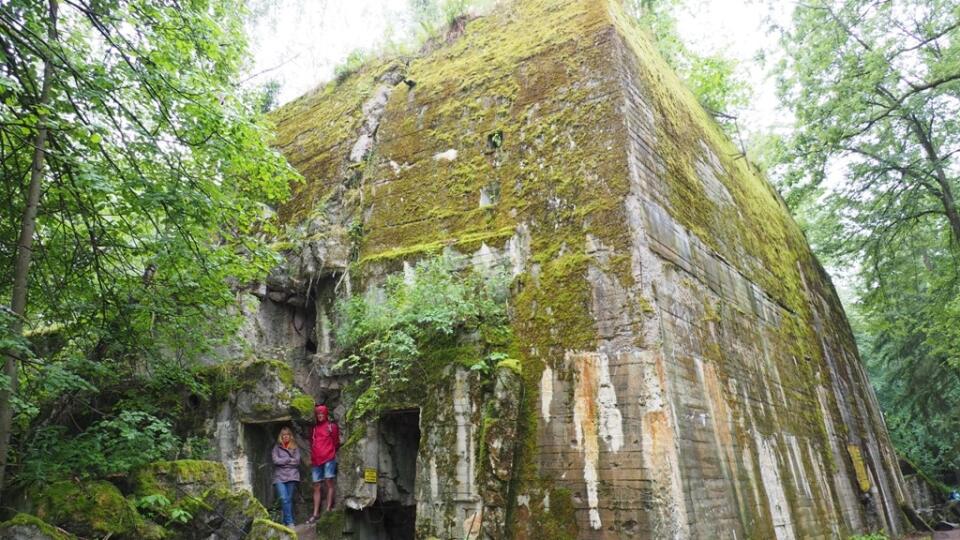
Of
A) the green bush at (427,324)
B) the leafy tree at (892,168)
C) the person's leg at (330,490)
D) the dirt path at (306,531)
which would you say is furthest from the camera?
the leafy tree at (892,168)

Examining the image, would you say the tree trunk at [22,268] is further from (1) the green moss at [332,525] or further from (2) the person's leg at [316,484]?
(2) the person's leg at [316,484]

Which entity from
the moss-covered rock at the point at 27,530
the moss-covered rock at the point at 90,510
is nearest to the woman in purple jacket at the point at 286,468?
the moss-covered rock at the point at 90,510

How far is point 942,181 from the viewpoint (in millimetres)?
16047

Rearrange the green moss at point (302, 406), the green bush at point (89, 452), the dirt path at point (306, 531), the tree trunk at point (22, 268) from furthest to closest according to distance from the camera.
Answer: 1. the green moss at point (302, 406)
2. the dirt path at point (306, 531)
3. the green bush at point (89, 452)
4. the tree trunk at point (22, 268)

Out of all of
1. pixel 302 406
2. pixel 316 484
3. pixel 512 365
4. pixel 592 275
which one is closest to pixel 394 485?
pixel 316 484

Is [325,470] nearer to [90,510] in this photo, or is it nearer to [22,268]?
[90,510]

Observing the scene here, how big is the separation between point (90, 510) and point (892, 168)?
17.5 meters

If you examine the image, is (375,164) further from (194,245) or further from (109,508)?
(109,508)

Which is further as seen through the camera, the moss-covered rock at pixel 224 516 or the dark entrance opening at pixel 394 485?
the dark entrance opening at pixel 394 485

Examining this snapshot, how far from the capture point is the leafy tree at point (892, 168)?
13102 mm

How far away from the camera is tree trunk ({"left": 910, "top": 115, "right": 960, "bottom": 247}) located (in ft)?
52.2

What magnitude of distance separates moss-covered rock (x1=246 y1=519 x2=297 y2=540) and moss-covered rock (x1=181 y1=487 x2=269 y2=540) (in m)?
0.16

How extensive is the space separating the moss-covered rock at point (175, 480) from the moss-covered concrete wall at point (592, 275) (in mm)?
2240

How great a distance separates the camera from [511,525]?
255 inches
